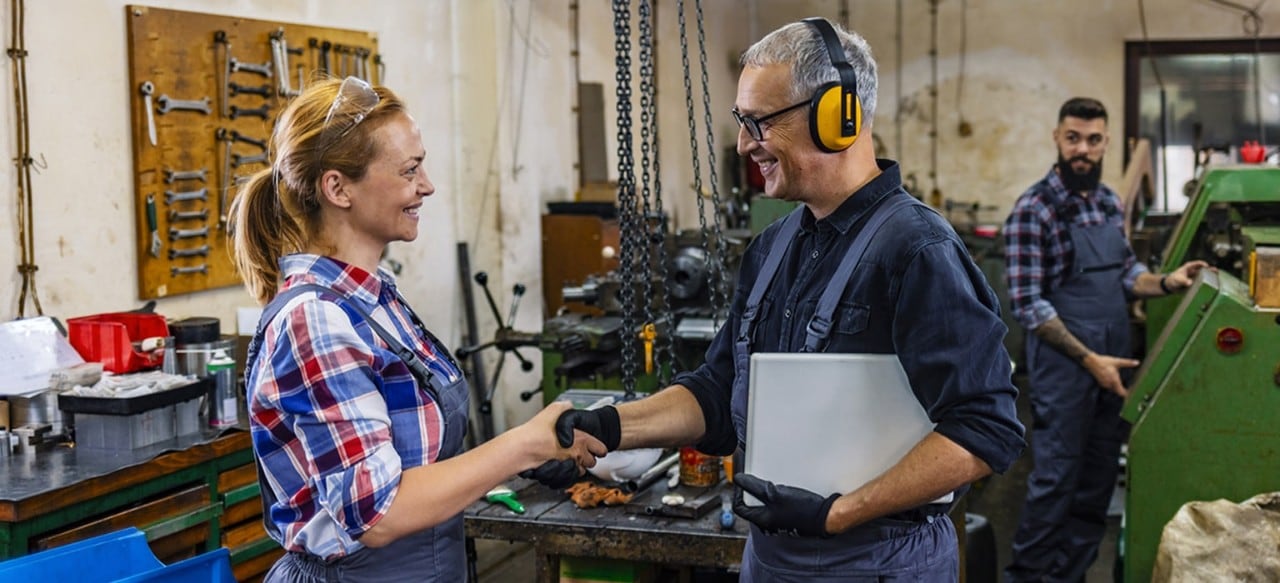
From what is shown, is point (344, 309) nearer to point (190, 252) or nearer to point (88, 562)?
point (88, 562)

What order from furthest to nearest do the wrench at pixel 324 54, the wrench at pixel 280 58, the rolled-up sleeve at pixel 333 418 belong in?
the wrench at pixel 324 54 < the wrench at pixel 280 58 < the rolled-up sleeve at pixel 333 418

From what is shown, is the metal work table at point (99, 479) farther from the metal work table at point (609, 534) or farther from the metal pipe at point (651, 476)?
the metal pipe at point (651, 476)

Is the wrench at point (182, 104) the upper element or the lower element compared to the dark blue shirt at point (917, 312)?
upper

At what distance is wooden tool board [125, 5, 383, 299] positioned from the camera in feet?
12.0

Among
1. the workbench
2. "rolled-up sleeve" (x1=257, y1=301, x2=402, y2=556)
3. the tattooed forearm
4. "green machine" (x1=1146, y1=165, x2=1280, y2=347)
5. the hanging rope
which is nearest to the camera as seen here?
"rolled-up sleeve" (x1=257, y1=301, x2=402, y2=556)

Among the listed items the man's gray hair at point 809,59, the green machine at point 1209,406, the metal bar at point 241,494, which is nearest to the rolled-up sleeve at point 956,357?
the man's gray hair at point 809,59

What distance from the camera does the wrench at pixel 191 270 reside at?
3.76m

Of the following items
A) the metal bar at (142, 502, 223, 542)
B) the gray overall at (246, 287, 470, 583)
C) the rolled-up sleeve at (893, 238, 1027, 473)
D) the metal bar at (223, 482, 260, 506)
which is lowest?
the metal bar at (142, 502, 223, 542)

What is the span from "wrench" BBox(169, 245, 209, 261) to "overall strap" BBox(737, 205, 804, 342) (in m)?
2.43

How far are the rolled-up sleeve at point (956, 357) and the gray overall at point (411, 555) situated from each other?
0.63 meters

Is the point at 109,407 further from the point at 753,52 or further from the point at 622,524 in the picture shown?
the point at 753,52

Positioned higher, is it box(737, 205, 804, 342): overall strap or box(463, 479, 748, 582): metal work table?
box(737, 205, 804, 342): overall strap

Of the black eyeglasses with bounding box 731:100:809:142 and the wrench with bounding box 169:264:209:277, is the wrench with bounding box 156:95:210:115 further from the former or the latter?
the black eyeglasses with bounding box 731:100:809:142

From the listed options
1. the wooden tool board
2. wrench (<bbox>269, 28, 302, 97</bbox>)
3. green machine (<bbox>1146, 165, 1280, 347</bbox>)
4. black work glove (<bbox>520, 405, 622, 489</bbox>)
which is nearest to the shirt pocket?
black work glove (<bbox>520, 405, 622, 489</bbox>)
